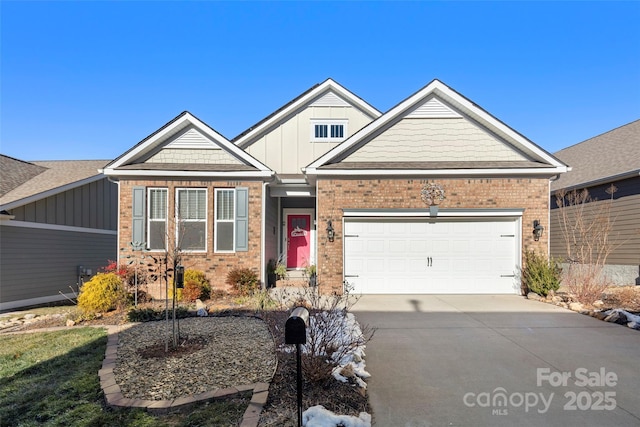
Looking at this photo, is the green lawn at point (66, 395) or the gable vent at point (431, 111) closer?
the green lawn at point (66, 395)

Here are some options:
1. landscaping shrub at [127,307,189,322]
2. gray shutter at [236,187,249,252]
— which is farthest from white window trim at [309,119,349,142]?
landscaping shrub at [127,307,189,322]

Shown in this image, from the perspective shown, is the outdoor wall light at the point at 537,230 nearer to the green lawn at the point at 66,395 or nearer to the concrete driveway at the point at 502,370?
the concrete driveway at the point at 502,370

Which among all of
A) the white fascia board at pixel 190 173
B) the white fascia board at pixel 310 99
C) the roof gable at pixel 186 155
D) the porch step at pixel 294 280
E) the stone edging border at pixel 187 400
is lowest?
the porch step at pixel 294 280

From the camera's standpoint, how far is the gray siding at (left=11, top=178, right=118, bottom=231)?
10.9 m

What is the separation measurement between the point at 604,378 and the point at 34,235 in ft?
46.2

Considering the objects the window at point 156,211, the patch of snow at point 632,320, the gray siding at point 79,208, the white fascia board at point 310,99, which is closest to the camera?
the patch of snow at point 632,320

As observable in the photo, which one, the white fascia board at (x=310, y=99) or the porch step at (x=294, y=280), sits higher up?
the white fascia board at (x=310, y=99)

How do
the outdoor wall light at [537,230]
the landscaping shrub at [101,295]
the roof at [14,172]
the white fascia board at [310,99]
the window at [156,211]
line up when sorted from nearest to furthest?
the landscaping shrub at [101,295]
the outdoor wall light at [537,230]
the window at [156,211]
the roof at [14,172]
the white fascia board at [310,99]

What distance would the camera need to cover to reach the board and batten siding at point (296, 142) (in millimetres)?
13641

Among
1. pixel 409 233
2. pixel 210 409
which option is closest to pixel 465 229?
pixel 409 233

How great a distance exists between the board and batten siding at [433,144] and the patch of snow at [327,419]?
26.3 ft

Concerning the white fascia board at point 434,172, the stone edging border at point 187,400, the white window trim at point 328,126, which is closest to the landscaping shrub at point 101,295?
the stone edging border at point 187,400

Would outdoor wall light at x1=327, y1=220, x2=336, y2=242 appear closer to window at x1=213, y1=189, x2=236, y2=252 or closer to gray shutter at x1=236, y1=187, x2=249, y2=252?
gray shutter at x1=236, y1=187, x2=249, y2=252

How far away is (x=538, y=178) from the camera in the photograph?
32.7 ft
